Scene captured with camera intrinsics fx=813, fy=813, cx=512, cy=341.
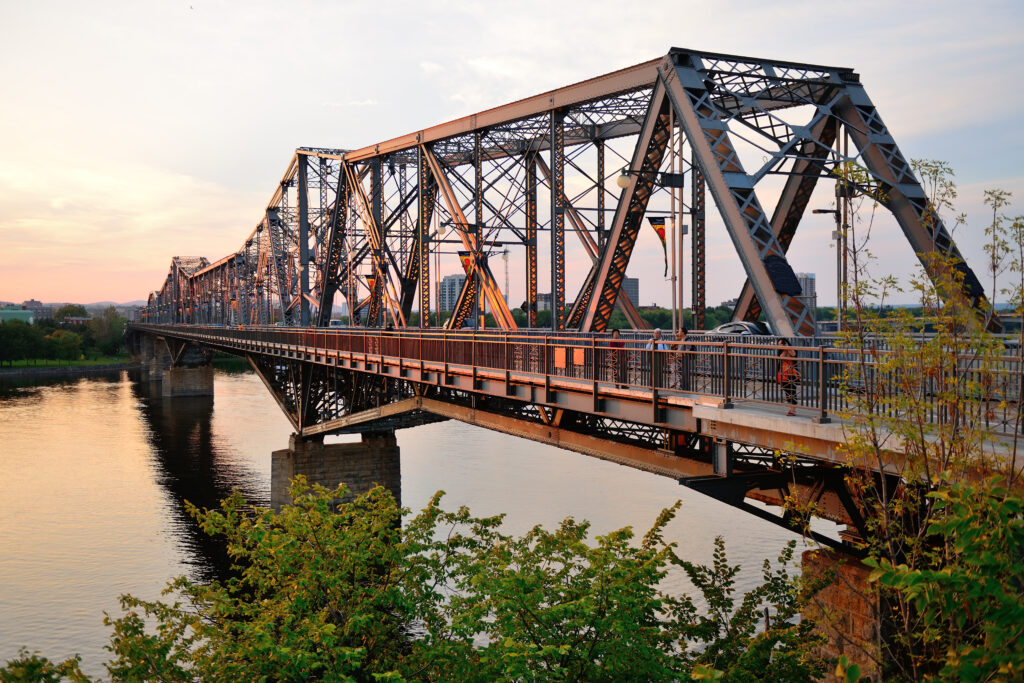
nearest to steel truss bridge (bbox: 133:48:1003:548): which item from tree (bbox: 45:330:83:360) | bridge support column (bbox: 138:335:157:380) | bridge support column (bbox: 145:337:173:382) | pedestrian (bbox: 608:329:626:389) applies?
pedestrian (bbox: 608:329:626:389)

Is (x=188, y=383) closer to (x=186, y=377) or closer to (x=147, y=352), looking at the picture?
(x=186, y=377)

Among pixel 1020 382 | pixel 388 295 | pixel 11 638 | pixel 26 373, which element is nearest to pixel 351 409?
pixel 388 295

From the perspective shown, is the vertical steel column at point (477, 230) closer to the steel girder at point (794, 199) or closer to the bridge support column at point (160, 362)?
the steel girder at point (794, 199)

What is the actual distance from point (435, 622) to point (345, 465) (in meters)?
27.8

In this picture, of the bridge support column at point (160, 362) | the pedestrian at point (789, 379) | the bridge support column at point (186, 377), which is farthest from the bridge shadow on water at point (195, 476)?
the bridge support column at point (160, 362)

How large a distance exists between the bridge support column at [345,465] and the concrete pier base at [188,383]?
222 ft

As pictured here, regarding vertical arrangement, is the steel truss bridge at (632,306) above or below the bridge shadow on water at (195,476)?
above

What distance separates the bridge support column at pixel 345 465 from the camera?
127 feet

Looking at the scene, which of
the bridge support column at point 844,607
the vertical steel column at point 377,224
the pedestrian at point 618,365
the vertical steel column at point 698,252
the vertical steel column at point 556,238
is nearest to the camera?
the bridge support column at point 844,607

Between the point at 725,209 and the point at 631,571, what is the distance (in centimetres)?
775

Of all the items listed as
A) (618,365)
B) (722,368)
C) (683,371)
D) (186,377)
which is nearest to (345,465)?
(618,365)

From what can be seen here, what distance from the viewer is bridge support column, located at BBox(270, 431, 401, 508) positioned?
38.8 metres

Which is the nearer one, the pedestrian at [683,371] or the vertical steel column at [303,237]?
the pedestrian at [683,371]

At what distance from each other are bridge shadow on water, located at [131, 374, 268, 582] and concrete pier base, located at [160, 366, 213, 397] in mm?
11696
